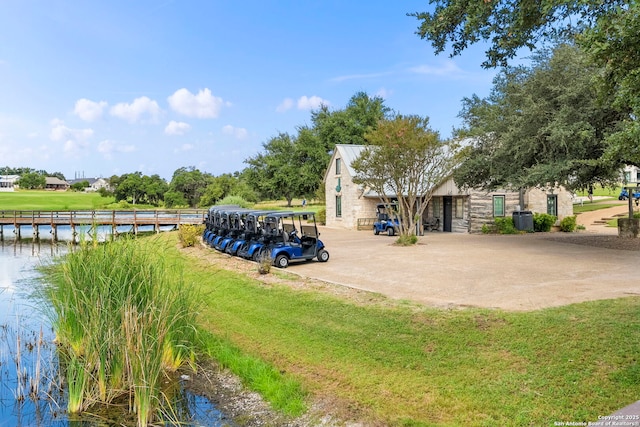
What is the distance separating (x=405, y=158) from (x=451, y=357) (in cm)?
1468

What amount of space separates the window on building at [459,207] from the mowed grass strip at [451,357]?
56.3ft

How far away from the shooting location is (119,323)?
5.68 metres

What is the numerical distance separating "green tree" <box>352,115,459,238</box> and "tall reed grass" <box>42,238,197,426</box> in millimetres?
14473

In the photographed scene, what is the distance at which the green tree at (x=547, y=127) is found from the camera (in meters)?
14.3

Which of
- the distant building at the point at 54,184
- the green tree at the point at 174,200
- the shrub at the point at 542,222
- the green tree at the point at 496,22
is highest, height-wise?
the distant building at the point at 54,184

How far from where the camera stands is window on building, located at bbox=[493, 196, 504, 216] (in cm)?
2452

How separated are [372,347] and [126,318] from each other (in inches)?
131

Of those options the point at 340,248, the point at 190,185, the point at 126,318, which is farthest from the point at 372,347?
the point at 190,185

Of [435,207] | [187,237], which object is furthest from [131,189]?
[435,207]

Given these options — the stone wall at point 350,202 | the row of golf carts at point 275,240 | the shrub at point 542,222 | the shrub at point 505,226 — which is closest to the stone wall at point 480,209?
the shrub at point 505,226

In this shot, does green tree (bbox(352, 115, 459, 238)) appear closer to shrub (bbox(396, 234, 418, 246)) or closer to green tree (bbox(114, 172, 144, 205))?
shrub (bbox(396, 234, 418, 246))

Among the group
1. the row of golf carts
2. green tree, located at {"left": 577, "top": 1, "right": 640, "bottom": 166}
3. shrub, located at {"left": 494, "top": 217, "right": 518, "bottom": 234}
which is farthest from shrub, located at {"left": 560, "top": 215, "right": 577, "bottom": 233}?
green tree, located at {"left": 577, "top": 1, "right": 640, "bottom": 166}

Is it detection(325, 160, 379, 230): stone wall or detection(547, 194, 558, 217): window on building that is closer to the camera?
detection(547, 194, 558, 217): window on building

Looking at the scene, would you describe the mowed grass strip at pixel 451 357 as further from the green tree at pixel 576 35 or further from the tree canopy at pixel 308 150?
the tree canopy at pixel 308 150
